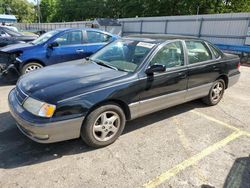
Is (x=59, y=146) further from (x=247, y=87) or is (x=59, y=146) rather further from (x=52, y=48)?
(x=247, y=87)

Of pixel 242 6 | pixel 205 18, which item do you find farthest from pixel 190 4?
pixel 205 18

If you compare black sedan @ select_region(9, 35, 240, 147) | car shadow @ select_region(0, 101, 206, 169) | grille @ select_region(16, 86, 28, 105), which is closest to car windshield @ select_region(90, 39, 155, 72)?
black sedan @ select_region(9, 35, 240, 147)

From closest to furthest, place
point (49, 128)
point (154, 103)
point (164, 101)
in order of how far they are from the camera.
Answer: point (49, 128) → point (154, 103) → point (164, 101)

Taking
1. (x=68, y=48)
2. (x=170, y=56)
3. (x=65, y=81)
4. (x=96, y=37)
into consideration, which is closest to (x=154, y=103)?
(x=170, y=56)

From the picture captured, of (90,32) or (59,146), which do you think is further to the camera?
(90,32)

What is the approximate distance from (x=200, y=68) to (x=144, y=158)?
7.47 feet

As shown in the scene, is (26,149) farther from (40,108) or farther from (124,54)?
(124,54)

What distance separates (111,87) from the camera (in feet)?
10.9

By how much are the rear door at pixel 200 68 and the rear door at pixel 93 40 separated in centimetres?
336

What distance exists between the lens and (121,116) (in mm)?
3521

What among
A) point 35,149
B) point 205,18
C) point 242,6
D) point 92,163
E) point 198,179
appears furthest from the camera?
point 242,6

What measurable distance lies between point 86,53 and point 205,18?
1292 cm

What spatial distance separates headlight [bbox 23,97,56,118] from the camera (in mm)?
2930

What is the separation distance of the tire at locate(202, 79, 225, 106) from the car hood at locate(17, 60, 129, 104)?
238 centimetres
